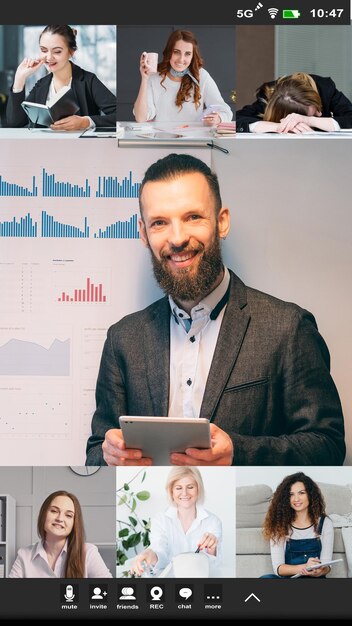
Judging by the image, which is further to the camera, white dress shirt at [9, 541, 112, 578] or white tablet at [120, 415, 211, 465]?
white dress shirt at [9, 541, 112, 578]

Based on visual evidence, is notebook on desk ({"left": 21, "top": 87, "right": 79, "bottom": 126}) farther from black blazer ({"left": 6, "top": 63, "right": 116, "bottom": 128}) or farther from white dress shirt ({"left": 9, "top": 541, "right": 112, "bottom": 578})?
white dress shirt ({"left": 9, "top": 541, "right": 112, "bottom": 578})

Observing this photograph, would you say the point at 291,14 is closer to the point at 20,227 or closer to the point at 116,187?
the point at 116,187

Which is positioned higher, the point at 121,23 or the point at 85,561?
the point at 121,23

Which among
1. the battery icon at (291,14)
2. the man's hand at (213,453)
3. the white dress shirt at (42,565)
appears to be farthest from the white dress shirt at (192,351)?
the battery icon at (291,14)

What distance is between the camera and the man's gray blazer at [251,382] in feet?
10.3

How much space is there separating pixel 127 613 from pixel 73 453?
0.57 m

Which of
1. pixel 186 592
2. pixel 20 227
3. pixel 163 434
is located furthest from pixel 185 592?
pixel 20 227

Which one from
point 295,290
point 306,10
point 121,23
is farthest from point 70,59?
point 295,290

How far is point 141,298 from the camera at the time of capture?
3.20 m

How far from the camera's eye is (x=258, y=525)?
3.16 meters

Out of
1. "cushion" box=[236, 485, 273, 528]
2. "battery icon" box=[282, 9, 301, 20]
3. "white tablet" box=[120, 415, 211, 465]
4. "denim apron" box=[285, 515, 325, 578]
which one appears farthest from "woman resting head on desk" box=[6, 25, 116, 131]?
"denim apron" box=[285, 515, 325, 578]

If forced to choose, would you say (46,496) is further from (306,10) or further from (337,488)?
(306,10)

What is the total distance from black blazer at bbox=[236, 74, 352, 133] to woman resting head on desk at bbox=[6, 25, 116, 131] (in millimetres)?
448

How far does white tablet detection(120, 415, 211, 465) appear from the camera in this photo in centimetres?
301
